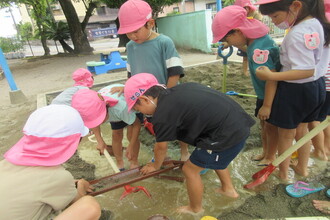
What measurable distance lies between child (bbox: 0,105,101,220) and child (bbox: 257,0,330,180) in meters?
1.52

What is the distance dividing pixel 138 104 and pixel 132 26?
0.83m

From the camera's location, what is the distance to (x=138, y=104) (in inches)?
71.1

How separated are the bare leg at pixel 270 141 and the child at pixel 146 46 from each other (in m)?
1.02

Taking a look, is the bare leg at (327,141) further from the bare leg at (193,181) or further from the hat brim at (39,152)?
the hat brim at (39,152)

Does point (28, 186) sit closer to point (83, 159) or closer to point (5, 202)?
point (5, 202)

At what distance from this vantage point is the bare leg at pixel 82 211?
1.50 meters

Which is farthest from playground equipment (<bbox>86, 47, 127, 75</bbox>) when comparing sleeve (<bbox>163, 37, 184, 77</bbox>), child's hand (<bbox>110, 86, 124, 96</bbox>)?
sleeve (<bbox>163, 37, 184, 77</bbox>)

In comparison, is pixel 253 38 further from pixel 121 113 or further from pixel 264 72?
pixel 121 113

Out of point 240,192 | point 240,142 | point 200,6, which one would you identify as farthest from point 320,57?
point 200,6

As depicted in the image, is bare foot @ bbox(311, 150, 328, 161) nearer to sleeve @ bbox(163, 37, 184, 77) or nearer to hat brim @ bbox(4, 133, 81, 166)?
sleeve @ bbox(163, 37, 184, 77)

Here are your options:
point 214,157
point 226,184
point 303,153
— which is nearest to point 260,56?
point 214,157

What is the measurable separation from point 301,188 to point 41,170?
2040 millimetres

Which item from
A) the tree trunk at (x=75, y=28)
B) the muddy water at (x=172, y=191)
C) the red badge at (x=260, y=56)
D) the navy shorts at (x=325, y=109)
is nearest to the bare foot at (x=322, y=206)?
the muddy water at (x=172, y=191)

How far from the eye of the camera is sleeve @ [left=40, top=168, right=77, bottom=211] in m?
1.42
